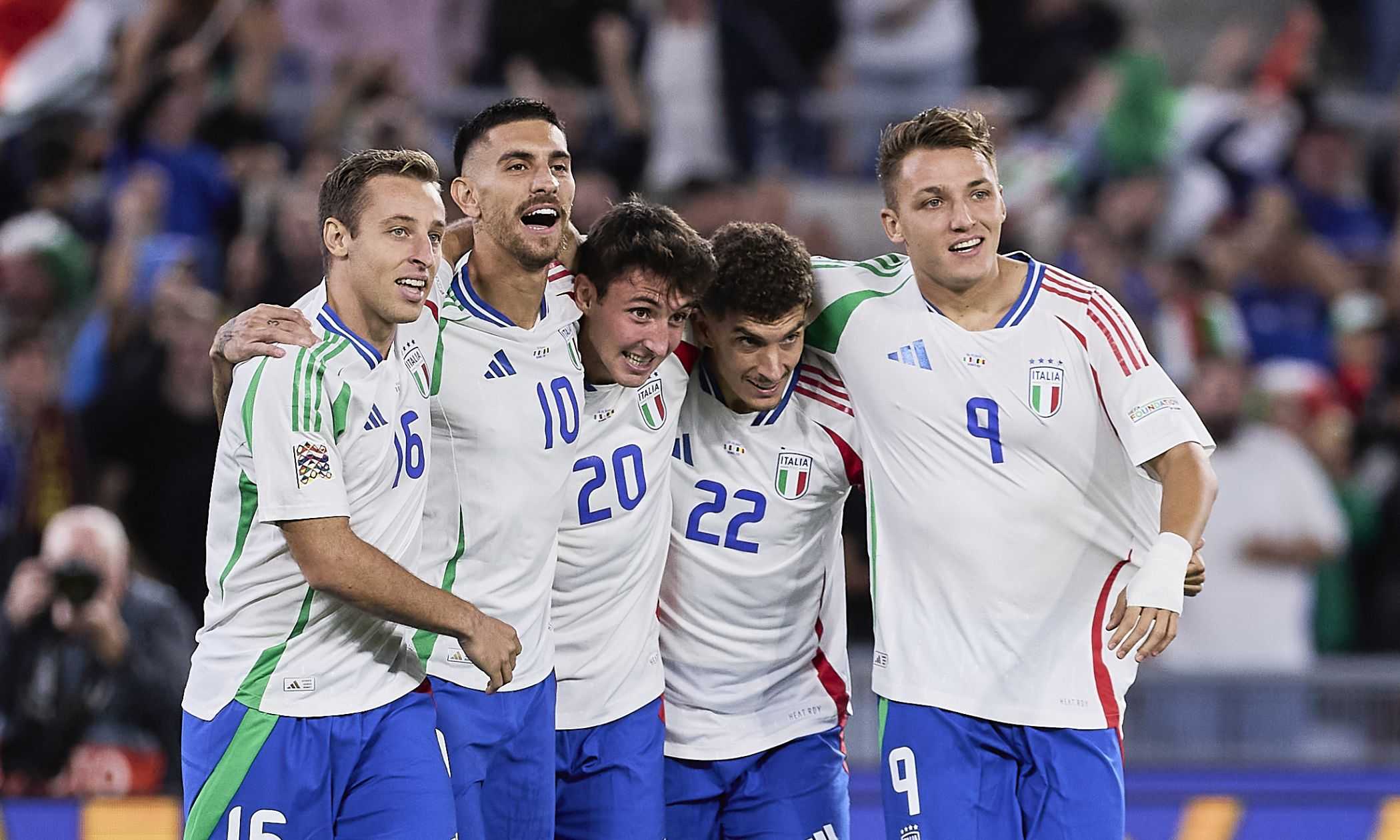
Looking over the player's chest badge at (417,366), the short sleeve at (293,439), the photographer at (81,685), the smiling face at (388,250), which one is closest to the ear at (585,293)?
the player's chest badge at (417,366)

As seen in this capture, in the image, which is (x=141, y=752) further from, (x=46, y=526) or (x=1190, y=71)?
(x=1190, y=71)

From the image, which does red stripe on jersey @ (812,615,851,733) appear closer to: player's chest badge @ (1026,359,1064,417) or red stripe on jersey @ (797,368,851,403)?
red stripe on jersey @ (797,368,851,403)

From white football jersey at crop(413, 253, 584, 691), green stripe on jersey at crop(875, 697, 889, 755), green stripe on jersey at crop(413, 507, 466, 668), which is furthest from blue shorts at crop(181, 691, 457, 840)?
green stripe on jersey at crop(875, 697, 889, 755)

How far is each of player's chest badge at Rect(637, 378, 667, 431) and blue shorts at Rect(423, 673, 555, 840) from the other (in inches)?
32.1

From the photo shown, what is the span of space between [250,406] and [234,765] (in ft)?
3.12

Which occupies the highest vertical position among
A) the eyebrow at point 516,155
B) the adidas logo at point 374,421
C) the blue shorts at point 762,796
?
the eyebrow at point 516,155

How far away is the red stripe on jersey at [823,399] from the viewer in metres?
5.77

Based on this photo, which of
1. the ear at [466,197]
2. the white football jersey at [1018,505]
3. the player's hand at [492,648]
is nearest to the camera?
the player's hand at [492,648]

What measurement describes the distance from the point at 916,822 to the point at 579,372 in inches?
64.3

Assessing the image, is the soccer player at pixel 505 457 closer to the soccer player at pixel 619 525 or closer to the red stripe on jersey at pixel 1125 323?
the soccer player at pixel 619 525

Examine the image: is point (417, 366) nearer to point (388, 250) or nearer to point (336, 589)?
point (388, 250)

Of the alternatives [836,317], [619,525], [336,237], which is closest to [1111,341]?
[836,317]

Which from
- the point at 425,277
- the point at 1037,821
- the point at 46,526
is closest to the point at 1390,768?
the point at 1037,821

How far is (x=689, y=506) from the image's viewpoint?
227 inches
